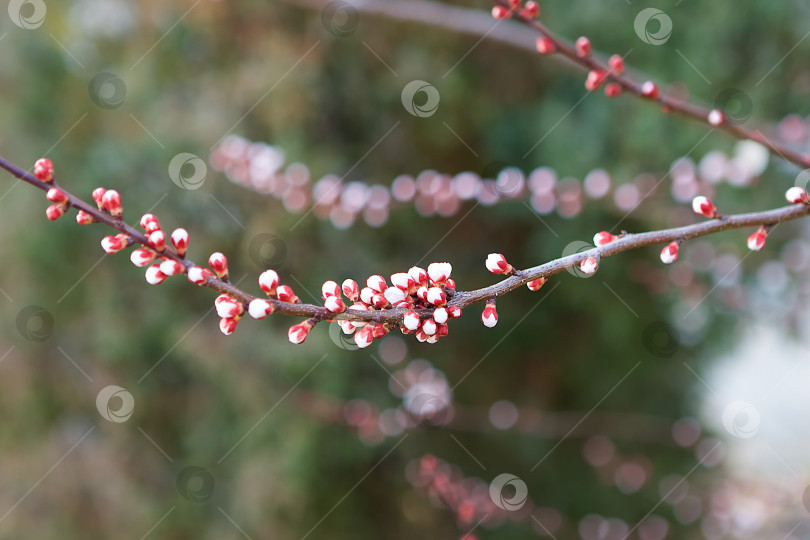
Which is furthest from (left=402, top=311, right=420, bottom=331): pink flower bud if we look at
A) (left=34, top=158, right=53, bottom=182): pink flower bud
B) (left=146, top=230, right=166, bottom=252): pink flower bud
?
(left=34, top=158, right=53, bottom=182): pink flower bud

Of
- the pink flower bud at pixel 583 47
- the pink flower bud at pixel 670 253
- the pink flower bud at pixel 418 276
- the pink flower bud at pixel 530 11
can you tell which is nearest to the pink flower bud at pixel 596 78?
the pink flower bud at pixel 583 47

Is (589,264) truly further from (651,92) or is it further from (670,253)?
(651,92)

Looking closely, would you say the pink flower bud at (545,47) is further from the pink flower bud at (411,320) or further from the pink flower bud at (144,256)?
the pink flower bud at (144,256)

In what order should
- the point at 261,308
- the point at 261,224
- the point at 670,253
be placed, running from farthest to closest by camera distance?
the point at 261,224
the point at 670,253
the point at 261,308

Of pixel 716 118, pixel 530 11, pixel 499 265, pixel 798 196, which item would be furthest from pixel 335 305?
pixel 716 118

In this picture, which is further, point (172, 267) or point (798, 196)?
point (798, 196)

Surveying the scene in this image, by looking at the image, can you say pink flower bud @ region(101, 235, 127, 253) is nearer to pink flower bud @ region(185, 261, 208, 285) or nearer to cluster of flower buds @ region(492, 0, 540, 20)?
pink flower bud @ region(185, 261, 208, 285)

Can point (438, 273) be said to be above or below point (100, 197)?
above

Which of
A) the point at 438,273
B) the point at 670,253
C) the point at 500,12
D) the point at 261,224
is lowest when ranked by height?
the point at 261,224
